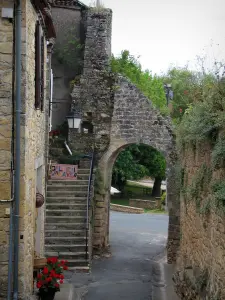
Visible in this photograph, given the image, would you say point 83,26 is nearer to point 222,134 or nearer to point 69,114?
point 69,114

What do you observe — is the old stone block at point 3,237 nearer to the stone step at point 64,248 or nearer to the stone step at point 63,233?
the stone step at point 64,248

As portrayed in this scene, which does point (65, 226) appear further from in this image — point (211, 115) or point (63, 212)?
point (211, 115)

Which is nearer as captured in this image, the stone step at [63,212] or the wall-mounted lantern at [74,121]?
the stone step at [63,212]

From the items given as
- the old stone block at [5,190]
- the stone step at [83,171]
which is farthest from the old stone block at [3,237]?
the stone step at [83,171]

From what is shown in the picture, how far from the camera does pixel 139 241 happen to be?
1845 cm

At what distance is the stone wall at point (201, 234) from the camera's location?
6.88 meters

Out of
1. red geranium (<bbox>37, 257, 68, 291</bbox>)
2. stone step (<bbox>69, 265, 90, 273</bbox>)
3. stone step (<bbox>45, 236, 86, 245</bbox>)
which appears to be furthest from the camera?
stone step (<bbox>45, 236, 86, 245</bbox>)

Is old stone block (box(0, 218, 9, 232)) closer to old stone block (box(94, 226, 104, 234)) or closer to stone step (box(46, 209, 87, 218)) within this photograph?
stone step (box(46, 209, 87, 218))

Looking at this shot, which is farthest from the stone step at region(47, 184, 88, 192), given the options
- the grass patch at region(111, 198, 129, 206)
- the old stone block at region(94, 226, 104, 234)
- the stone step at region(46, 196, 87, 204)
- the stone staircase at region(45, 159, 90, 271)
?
the grass patch at region(111, 198, 129, 206)

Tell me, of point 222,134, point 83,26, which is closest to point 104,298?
point 222,134

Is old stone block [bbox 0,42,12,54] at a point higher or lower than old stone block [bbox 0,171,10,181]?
higher

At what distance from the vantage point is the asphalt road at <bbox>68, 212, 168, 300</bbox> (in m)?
12.0

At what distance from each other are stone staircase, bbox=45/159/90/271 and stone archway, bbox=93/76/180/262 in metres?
0.92

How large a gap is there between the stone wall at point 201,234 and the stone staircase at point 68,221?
3.43 m
